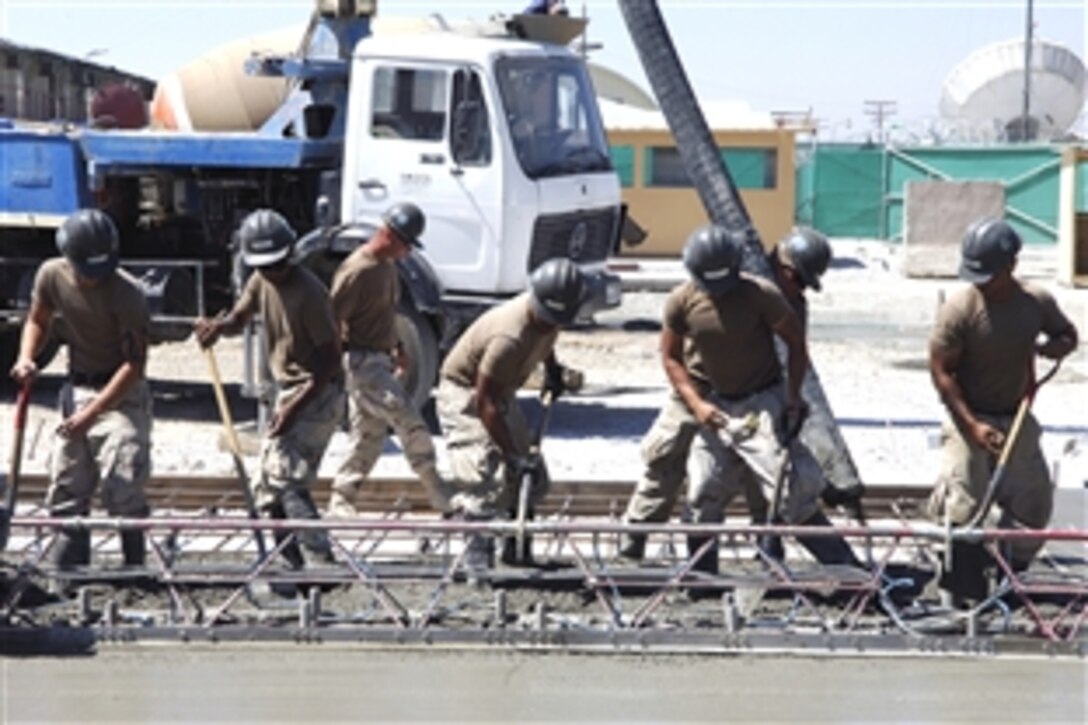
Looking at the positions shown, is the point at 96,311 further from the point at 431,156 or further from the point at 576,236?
the point at 576,236

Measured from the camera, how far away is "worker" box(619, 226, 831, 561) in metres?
8.66

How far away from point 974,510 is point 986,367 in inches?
24.0

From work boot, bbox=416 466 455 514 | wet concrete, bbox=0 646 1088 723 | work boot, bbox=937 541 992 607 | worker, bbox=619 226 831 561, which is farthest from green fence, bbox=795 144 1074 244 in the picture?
wet concrete, bbox=0 646 1088 723

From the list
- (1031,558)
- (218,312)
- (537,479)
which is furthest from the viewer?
(218,312)

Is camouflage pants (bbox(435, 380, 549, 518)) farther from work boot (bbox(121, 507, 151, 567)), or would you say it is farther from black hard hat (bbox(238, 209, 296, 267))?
work boot (bbox(121, 507, 151, 567))

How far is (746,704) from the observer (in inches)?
274

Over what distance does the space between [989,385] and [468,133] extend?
5.56m

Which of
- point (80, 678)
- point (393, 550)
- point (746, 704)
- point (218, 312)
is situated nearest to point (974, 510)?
point (746, 704)

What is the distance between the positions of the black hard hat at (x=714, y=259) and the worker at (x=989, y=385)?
2.92 ft

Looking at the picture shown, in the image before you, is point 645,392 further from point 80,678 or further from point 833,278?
point 833,278

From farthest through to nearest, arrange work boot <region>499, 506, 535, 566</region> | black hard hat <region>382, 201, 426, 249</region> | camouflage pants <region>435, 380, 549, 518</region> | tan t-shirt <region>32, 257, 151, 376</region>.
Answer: black hard hat <region>382, 201, 426, 249</region>
work boot <region>499, 506, 535, 566</region>
camouflage pants <region>435, 380, 549, 518</region>
tan t-shirt <region>32, 257, 151, 376</region>

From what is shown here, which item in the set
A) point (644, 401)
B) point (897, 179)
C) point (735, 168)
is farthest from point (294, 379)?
point (897, 179)

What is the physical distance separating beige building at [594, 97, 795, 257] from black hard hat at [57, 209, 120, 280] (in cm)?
2161

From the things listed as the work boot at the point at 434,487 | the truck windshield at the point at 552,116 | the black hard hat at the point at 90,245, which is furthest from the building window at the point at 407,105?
the black hard hat at the point at 90,245
